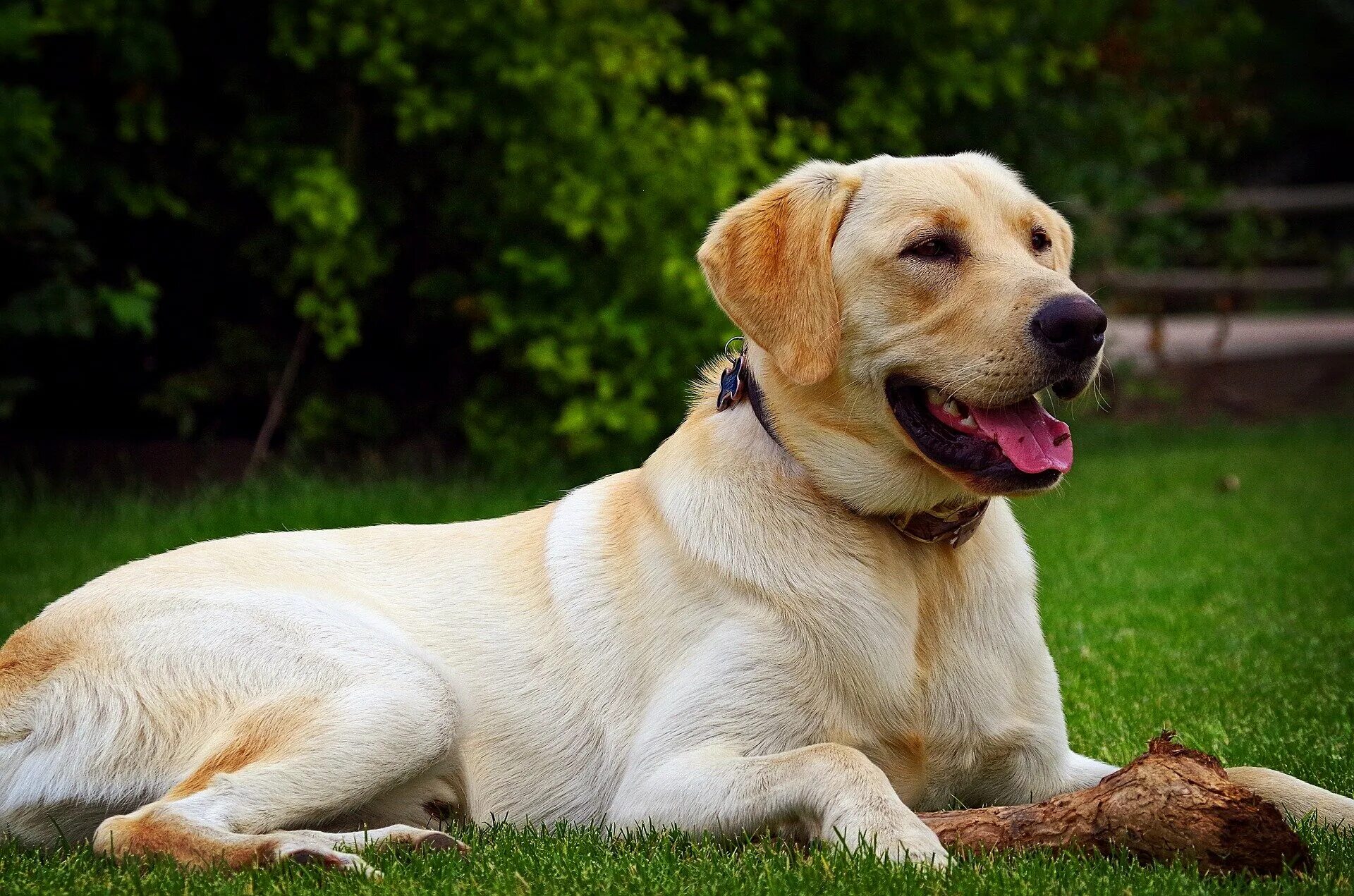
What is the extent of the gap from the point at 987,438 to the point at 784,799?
0.91 meters

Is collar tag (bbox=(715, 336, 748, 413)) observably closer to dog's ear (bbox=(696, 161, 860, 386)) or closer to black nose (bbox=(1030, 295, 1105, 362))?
dog's ear (bbox=(696, 161, 860, 386))

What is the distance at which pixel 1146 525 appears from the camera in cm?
777

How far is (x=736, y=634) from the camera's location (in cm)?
335

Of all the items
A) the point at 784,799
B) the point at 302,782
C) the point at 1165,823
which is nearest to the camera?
the point at 1165,823

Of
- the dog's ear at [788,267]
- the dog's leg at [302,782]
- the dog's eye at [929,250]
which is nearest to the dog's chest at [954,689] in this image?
the dog's ear at [788,267]

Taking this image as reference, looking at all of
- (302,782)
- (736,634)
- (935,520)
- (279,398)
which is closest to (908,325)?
(935,520)

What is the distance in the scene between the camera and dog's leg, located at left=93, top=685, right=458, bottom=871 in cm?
305

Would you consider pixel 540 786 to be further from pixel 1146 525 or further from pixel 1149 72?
pixel 1149 72

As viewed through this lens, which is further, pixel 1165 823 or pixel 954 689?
pixel 954 689

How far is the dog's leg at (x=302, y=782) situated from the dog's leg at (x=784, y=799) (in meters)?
0.48

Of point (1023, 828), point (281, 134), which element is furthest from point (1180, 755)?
point (281, 134)

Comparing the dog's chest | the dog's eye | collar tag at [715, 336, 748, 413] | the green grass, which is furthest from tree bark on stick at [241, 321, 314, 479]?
the dog's chest

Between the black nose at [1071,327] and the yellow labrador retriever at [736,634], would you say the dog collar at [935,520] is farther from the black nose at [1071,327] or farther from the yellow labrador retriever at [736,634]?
the black nose at [1071,327]

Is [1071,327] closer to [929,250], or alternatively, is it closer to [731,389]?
[929,250]
